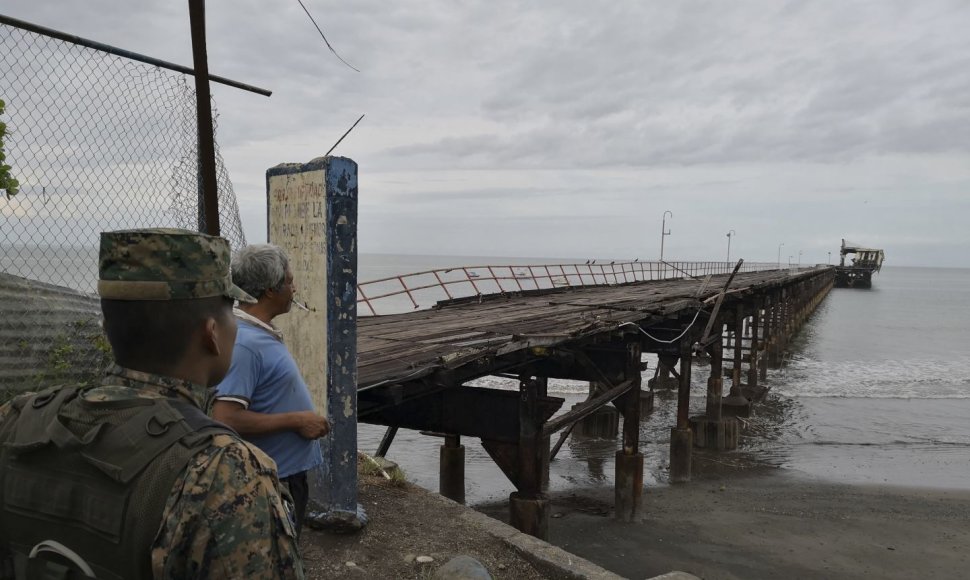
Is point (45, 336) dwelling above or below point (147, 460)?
below

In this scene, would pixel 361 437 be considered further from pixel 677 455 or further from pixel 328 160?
pixel 328 160

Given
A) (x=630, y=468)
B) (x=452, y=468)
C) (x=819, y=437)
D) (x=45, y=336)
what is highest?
(x=45, y=336)

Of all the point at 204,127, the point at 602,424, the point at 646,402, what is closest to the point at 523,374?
the point at 204,127

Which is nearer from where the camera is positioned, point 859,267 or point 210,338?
point 210,338

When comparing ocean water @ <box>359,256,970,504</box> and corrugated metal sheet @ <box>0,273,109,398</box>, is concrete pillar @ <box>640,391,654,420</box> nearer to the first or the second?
ocean water @ <box>359,256,970,504</box>

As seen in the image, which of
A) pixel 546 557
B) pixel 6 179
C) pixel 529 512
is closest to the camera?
pixel 6 179

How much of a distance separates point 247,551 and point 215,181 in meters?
3.49

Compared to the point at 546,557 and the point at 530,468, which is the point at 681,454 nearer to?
the point at 530,468

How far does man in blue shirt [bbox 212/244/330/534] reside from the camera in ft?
8.80

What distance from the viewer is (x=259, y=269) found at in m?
2.80

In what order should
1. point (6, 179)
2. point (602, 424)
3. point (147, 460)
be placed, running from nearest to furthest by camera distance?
point (147, 460) < point (6, 179) < point (602, 424)

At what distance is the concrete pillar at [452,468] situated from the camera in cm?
1080

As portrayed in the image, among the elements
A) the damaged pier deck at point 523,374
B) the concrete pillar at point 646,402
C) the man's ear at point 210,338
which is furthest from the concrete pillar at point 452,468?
the man's ear at point 210,338

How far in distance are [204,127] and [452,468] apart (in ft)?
25.0
